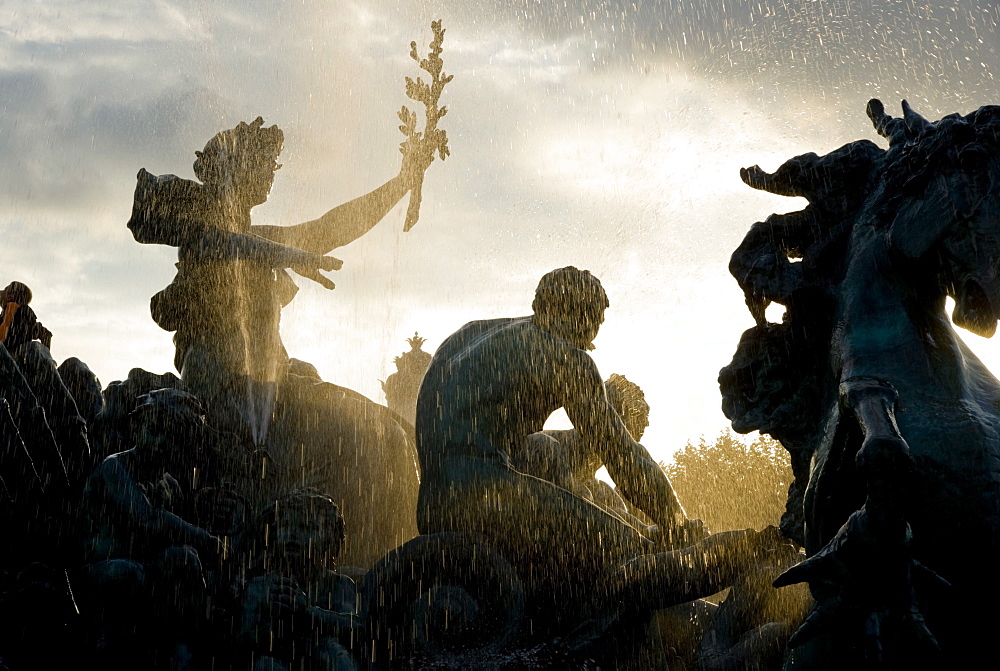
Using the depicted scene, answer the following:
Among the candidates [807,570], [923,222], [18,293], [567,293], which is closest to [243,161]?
[18,293]

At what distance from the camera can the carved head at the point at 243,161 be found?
5250 mm

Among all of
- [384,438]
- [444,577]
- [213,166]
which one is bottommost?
[444,577]

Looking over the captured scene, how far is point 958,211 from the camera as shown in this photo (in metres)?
2.46

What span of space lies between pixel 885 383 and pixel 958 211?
0.54 meters

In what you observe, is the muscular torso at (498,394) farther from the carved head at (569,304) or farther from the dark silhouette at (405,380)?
the dark silhouette at (405,380)

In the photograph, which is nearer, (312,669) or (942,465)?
(942,465)

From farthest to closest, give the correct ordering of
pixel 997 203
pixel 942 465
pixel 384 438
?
pixel 384 438, pixel 997 203, pixel 942 465

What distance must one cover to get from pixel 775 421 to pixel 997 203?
3.24ft

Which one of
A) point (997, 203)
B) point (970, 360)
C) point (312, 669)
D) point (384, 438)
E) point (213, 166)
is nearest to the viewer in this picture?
point (997, 203)

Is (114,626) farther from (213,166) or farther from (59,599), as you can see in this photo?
(213,166)

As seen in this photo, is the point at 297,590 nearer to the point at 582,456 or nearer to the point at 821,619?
the point at 582,456

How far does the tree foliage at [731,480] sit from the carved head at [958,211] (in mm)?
18284

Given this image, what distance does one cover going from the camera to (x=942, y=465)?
7.40 feet

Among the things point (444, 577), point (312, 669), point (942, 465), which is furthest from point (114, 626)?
point (942, 465)
